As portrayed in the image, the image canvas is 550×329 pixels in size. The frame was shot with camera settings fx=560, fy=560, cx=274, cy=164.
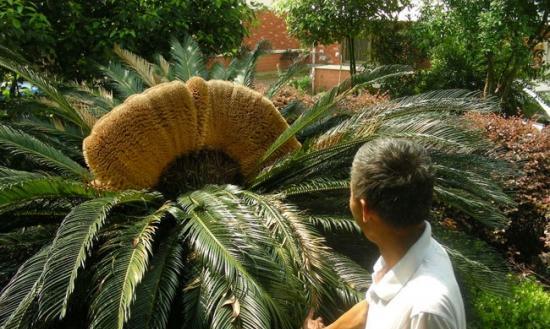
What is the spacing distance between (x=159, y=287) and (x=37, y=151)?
4.58 feet

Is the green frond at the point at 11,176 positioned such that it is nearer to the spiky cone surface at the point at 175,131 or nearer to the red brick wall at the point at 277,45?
the spiky cone surface at the point at 175,131

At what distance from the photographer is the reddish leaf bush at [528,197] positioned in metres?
4.53

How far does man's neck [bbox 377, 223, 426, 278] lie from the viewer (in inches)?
70.0

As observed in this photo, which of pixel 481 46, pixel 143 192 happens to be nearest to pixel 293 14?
pixel 481 46

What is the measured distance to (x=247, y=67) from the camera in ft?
18.8

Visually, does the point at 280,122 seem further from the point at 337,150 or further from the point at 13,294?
the point at 13,294

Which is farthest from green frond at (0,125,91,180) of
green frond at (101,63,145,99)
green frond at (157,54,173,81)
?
green frond at (157,54,173,81)

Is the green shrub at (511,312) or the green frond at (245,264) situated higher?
the green frond at (245,264)

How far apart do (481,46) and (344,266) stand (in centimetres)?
565

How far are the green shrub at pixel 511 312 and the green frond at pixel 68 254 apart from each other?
2.31m

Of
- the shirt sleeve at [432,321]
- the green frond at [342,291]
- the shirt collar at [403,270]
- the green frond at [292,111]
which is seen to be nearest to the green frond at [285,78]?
the green frond at [292,111]

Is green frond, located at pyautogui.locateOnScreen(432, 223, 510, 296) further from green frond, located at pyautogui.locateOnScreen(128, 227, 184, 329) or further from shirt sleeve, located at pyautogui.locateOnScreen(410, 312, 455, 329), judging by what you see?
shirt sleeve, located at pyautogui.locateOnScreen(410, 312, 455, 329)

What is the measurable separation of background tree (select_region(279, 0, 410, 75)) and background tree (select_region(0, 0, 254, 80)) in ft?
15.0

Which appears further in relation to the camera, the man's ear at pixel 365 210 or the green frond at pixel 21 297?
the green frond at pixel 21 297
